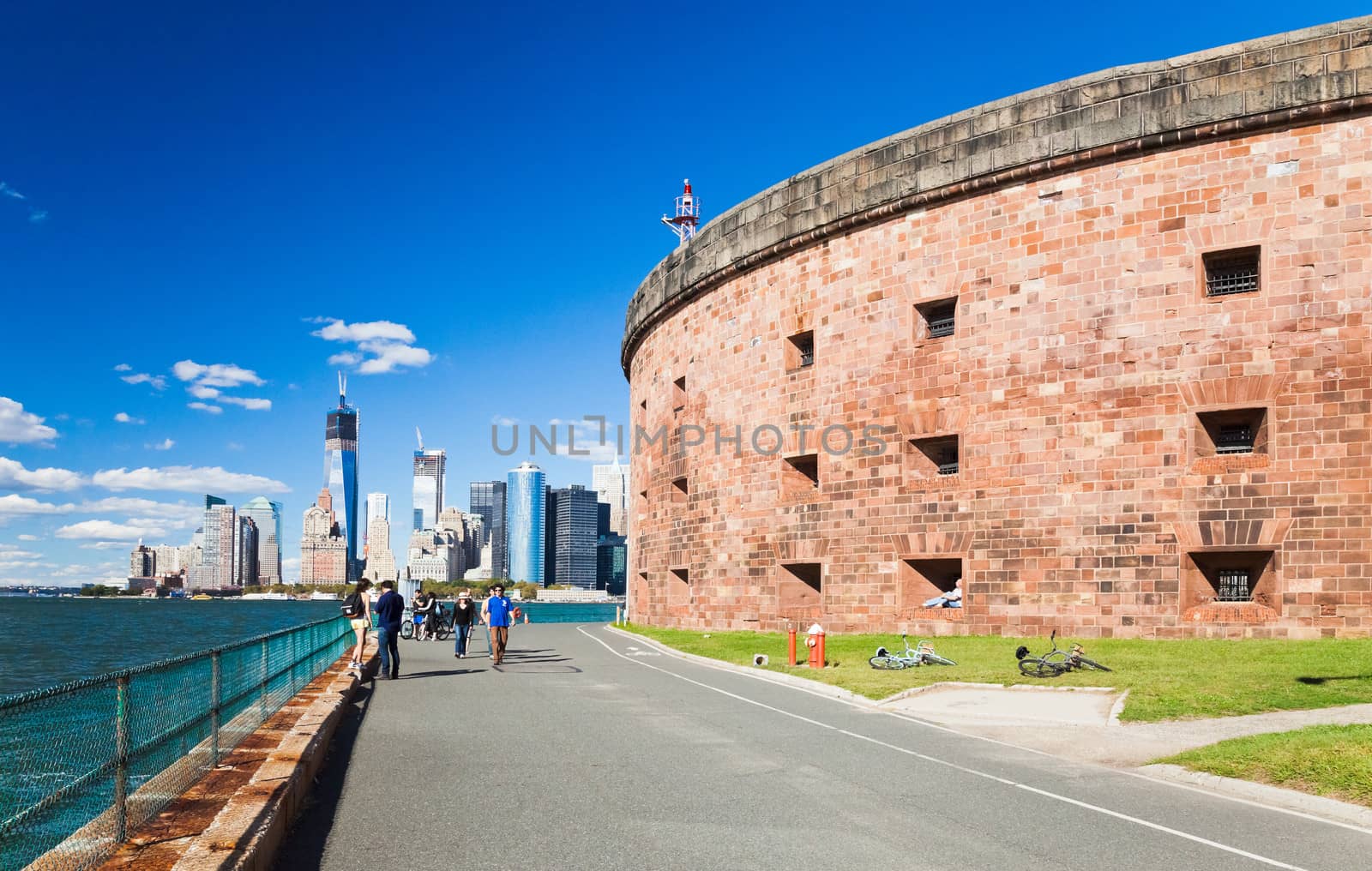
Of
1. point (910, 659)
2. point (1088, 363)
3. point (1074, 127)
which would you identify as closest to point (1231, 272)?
point (1088, 363)

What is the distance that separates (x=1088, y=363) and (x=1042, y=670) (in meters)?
9.54

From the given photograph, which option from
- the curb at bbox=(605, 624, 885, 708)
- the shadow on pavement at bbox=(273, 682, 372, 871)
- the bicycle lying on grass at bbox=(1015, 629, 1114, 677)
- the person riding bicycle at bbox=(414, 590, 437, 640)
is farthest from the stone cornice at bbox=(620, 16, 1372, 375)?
the shadow on pavement at bbox=(273, 682, 372, 871)

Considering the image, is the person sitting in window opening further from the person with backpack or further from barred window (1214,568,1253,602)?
the person with backpack

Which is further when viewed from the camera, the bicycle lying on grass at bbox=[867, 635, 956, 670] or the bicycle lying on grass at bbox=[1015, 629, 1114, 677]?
the bicycle lying on grass at bbox=[867, 635, 956, 670]

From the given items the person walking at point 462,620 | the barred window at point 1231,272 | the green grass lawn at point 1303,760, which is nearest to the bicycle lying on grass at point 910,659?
the green grass lawn at point 1303,760

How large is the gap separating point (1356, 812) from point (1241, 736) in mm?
3814

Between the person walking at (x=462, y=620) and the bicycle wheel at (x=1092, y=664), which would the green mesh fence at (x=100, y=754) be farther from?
the person walking at (x=462, y=620)

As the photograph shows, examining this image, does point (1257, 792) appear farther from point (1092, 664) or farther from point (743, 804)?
point (1092, 664)

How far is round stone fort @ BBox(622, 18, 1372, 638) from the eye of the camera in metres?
23.3

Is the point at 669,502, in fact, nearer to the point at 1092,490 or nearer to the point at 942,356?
the point at 942,356

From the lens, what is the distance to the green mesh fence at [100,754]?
5.94 meters

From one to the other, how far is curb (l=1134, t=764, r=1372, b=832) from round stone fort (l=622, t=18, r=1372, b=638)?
14360mm

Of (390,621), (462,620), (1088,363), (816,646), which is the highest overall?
(1088,363)

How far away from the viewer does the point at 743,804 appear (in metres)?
9.21
